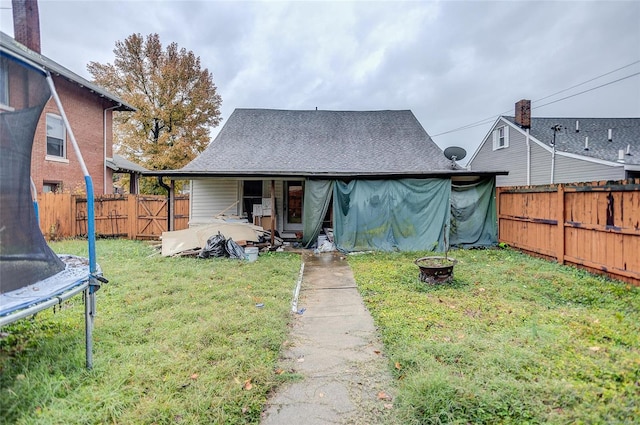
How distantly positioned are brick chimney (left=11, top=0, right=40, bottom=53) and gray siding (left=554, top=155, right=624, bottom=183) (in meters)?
17.2

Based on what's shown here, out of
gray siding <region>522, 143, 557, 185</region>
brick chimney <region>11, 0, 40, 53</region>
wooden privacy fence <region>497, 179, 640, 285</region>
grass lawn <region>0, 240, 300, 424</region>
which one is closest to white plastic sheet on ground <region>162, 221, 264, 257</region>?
grass lawn <region>0, 240, 300, 424</region>

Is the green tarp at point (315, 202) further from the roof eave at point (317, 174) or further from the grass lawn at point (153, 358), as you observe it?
the grass lawn at point (153, 358)

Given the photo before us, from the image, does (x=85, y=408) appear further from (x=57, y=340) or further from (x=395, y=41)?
(x=395, y=41)

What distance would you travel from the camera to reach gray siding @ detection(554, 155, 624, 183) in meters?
11.5

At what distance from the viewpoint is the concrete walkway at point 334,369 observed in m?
2.23

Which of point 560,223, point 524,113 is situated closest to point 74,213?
point 560,223

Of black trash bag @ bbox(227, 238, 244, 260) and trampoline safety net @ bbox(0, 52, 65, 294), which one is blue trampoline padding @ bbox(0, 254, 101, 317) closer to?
trampoline safety net @ bbox(0, 52, 65, 294)

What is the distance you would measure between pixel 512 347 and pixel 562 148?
1446cm

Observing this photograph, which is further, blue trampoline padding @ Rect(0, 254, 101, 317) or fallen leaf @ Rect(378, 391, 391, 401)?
fallen leaf @ Rect(378, 391, 391, 401)

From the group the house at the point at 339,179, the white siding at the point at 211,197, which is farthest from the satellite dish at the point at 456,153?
the white siding at the point at 211,197

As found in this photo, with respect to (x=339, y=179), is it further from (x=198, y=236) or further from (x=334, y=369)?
(x=334, y=369)

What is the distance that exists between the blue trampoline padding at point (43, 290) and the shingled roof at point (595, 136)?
16.6m

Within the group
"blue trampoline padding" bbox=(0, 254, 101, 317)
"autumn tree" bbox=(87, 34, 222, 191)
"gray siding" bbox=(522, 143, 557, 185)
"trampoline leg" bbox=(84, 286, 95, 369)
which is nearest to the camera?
"blue trampoline padding" bbox=(0, 254, 101, 317)

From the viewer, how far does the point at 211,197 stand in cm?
1090
